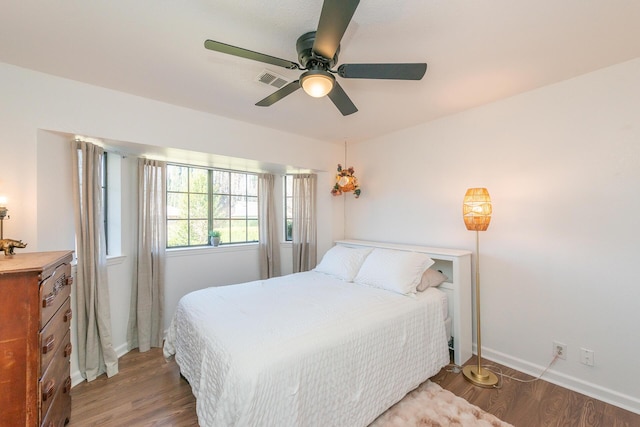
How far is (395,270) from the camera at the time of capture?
2.42 m

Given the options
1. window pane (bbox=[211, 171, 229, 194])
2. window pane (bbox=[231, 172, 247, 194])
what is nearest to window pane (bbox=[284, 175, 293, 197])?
window pane (bbox=[231, 172, 247, 194])

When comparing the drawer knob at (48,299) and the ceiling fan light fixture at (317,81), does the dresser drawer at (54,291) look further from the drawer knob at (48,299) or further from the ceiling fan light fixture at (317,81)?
the ceiling fan light fixture at (317,81)

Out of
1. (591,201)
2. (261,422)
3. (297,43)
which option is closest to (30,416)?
(261,422)

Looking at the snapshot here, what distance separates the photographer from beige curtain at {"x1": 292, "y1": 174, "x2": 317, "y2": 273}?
12.6 ft

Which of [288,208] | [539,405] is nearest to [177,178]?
[288,208]

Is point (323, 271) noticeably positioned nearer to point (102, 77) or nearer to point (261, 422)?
point (261, 422)

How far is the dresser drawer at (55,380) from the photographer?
1253 mm

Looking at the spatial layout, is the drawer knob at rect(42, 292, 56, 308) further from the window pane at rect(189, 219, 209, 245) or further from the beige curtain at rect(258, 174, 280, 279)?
the beige curtain at rect(258, 174, 280, 279)

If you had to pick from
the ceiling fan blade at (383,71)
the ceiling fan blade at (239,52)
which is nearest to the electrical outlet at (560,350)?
the ceiling fan blade at (383,71)

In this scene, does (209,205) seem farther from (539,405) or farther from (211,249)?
(539,405)

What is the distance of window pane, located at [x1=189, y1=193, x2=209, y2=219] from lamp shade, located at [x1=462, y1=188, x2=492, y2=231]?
3.11 m

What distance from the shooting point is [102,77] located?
2031 millimetres

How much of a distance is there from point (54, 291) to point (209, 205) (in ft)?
7.27

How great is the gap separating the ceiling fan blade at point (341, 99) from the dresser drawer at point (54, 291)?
1874mm
